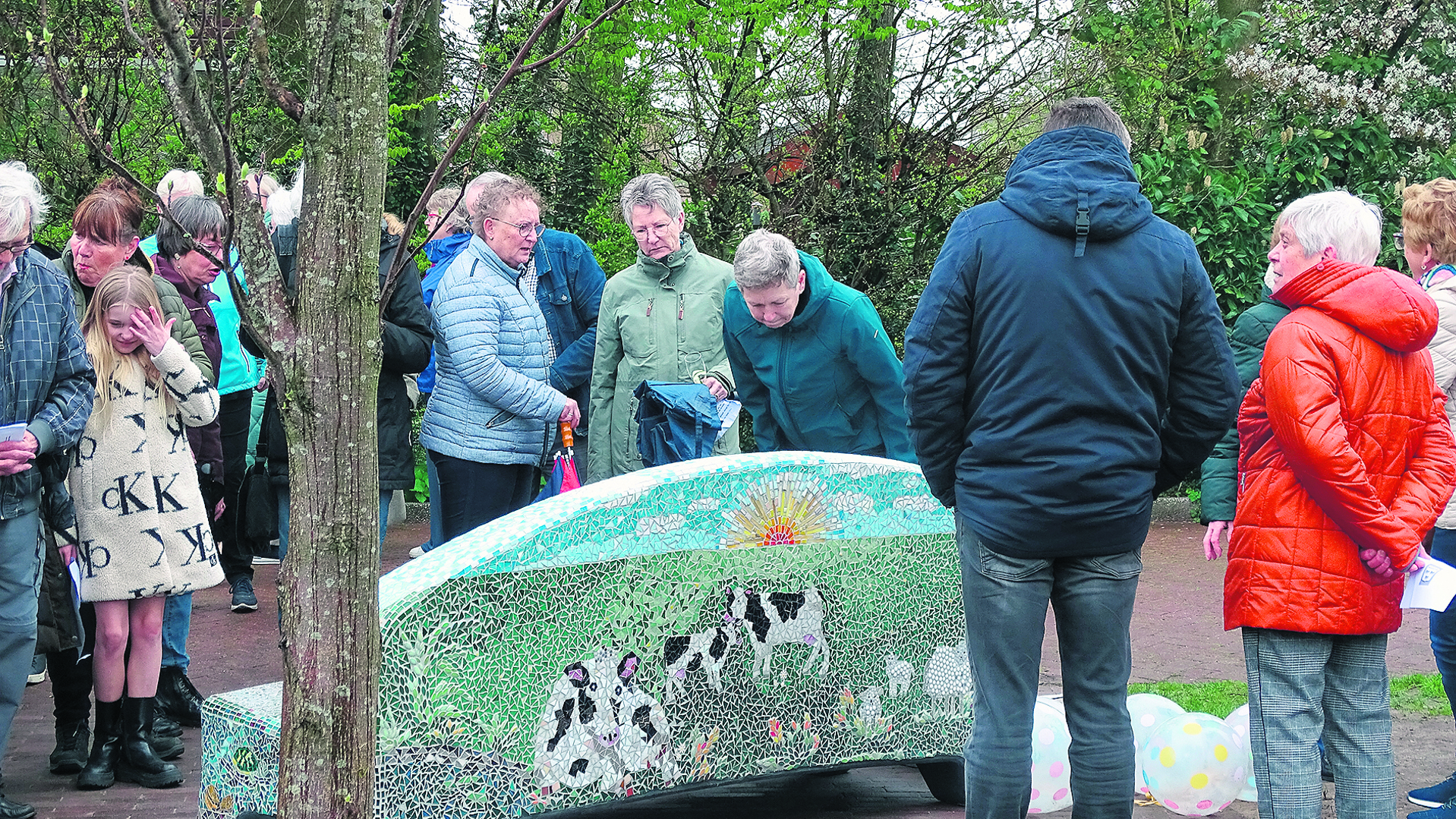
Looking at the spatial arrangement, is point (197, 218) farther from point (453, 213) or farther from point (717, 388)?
point (717, 388)

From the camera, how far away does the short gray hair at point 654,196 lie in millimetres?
5551

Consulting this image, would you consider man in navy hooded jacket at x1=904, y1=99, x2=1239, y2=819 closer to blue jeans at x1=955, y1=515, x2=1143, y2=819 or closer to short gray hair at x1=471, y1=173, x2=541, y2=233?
blue jeans at x1=955, y1=515, x2=1143, y2=819

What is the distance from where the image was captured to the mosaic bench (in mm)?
3430

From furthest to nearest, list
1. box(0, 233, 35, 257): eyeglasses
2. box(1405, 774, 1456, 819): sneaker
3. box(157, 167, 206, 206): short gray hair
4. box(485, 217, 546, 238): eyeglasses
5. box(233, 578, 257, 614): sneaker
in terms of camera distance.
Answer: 1. box(233, 578, 257, 614): sneaker
2. box(157, 167, 206, 206): short gray hair
3. box(485, 217, 546, 238): eyeglasses
4. box(1405, 774, 1456, 819): sneaker
5. box(0, 233, 35, 257): eyeglasses

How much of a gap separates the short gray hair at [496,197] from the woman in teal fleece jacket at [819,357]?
3.24 feet

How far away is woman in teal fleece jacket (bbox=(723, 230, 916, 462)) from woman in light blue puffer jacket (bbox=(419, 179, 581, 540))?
2.99 feet

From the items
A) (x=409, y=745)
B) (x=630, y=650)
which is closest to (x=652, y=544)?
(x=630, y=650)

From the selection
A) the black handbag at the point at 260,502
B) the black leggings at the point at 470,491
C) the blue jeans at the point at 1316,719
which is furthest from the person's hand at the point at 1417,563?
the black handbag at the point at 260,502

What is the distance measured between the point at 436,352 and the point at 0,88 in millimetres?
7234

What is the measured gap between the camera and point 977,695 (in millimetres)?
3367

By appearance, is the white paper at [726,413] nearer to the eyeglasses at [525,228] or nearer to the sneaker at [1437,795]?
the eyeglasses at [525,228]

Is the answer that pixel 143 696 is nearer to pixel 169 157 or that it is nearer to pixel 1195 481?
pixel 169 157

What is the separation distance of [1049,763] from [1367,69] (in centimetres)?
832

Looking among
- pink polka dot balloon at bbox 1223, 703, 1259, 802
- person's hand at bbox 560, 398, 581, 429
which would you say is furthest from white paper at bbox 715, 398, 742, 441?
pink polka dot balloon at bbox 1223, 703, 1259, 802
